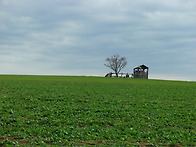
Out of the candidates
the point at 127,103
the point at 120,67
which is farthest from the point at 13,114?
the point at 120,67

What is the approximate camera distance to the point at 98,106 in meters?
26.0

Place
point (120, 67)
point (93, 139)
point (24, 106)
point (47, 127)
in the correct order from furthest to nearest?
point (120, 67), point (24, 106), point (47, 127), point (93, 139)

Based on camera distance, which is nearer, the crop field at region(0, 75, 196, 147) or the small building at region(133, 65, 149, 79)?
the crop field at region(0, 75, 196, 147)

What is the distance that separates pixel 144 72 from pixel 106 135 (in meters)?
77.3

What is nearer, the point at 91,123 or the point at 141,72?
the point at 91,123

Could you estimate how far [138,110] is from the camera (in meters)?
25.0

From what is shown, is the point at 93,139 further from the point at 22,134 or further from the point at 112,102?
the point at 112,102

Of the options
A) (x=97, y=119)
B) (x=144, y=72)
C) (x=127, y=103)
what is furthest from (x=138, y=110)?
(x=144, y=72)

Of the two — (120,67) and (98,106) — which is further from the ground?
(120,67)

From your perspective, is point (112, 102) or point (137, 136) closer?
point (137, 136)

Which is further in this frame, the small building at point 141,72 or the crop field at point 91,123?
the small building at point 141,72

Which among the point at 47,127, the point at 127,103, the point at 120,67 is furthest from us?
the point at 120,67

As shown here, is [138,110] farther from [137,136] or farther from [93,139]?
[93,139]

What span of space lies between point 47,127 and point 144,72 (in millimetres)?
76925
